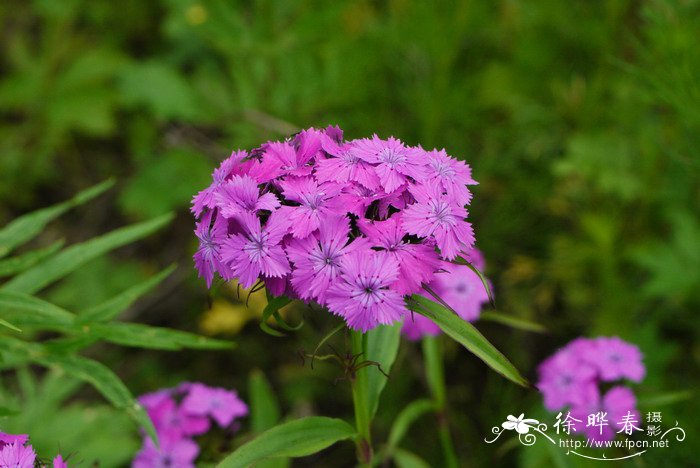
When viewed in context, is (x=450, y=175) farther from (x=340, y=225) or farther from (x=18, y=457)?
(x=18, y=457)

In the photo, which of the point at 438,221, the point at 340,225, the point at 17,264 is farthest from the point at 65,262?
the point at 438,221

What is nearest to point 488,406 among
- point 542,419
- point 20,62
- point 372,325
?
point 542,419

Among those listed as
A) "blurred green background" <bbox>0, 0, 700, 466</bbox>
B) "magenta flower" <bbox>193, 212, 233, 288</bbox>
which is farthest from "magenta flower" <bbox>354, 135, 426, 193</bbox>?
"blurred green background" <bbox>0, 0, 700, 466</bbox>

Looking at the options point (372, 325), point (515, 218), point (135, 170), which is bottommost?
point (372, 325)

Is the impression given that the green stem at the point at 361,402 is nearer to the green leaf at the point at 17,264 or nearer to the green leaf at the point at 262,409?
the green leaf at the point at 262,409

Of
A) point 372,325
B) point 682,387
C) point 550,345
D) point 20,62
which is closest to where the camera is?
point 372,325

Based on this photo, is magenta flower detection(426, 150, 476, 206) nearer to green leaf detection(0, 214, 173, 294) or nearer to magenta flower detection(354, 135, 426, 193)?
magenta flower detection(354, 135, 426, 193)

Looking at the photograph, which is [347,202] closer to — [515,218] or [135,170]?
[515,218]

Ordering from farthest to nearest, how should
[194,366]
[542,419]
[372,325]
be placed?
1. [194,366]
2. [542,419]
3. [372,325]

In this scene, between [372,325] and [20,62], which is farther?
[20,62]
